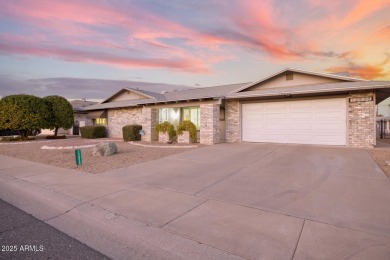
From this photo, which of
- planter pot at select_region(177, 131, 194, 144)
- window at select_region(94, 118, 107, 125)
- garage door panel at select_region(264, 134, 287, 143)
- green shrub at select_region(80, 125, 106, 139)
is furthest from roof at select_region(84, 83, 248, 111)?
garage door panel at select_region(264, 134, 287, 143)

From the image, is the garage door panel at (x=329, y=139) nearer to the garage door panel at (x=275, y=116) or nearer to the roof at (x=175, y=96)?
the garage door panel at (x=275, y=116)

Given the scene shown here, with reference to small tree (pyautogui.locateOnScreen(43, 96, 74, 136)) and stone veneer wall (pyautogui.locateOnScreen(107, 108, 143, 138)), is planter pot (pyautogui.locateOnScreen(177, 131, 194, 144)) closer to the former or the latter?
stone veneer wall (pyautogui.locateOnScreen(107, 108, 143, 138))

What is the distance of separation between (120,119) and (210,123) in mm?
11468

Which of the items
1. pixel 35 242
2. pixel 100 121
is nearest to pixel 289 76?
pixel 35 242

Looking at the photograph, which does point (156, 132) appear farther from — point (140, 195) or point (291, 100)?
point (140, 195)

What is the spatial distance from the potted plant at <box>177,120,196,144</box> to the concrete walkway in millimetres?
7974

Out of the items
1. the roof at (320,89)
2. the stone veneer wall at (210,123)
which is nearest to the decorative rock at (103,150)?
the stone veneer wall at (210,123)

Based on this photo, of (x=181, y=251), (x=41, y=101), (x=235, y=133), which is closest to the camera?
(x=181, y=251)

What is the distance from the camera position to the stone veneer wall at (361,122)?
1142 cm

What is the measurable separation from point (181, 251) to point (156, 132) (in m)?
15.2

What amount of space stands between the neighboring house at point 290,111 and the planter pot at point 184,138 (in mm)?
936

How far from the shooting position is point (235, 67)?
56.1ft

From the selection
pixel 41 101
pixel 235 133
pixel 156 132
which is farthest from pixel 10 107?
pixel 235 133

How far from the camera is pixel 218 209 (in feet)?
13.1
